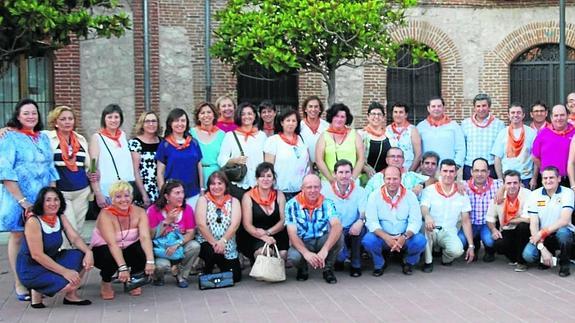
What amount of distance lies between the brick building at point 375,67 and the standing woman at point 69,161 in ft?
28.3

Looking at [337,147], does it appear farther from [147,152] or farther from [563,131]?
[563,131]

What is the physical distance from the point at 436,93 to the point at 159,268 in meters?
11.4

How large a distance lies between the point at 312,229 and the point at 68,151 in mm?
2654

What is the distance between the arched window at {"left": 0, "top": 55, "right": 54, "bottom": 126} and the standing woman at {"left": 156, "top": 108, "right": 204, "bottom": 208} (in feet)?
28.1

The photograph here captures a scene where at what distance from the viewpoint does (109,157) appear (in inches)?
353

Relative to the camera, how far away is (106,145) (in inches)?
354

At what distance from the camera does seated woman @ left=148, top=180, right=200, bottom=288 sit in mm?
8688

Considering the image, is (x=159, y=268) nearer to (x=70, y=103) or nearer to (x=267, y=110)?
(x=267, y=110)

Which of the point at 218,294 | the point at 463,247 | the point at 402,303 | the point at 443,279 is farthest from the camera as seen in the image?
the point at 463,247

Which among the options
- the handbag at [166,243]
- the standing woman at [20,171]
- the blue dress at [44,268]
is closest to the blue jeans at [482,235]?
the handbag at [166,243]

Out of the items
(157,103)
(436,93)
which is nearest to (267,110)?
(157,103)

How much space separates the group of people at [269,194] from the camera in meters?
8.05

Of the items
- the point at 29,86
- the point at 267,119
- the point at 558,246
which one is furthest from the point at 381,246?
the point at 29,86

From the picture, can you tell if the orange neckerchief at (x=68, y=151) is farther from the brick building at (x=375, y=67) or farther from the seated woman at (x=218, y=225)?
the brick building at (x=375, y=67)
